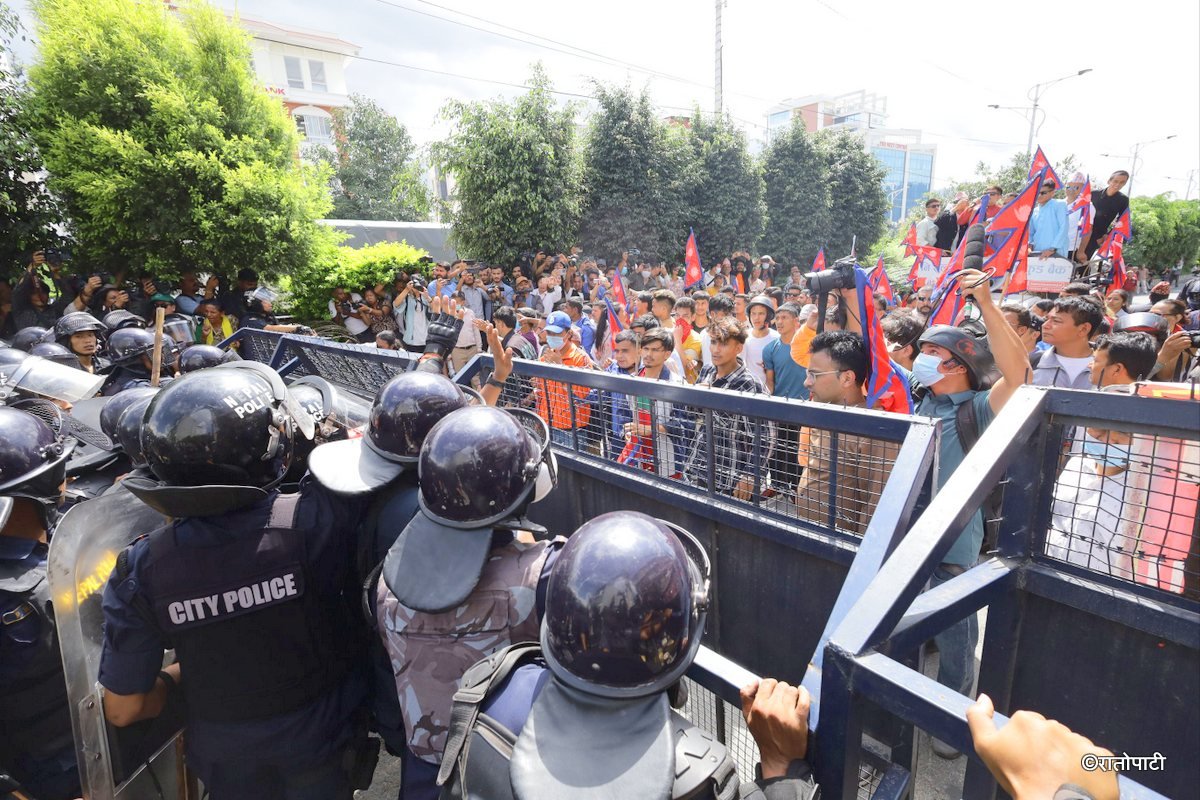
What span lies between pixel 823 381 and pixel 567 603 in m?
2.19

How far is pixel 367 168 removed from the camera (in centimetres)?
3931

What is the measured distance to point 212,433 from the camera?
1.90 m

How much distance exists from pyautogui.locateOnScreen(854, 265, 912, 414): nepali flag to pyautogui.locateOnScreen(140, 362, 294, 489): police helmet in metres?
2.59

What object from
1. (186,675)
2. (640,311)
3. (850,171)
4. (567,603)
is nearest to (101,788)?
(186,675)

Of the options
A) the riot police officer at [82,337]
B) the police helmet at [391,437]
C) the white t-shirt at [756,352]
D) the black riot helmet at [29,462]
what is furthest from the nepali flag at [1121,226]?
the riot police officer at [82,337]

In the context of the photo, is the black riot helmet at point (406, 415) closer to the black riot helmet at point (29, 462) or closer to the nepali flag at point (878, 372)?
the black riot helmet at point (29, 462)

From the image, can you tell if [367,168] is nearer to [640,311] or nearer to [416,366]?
[640,311]

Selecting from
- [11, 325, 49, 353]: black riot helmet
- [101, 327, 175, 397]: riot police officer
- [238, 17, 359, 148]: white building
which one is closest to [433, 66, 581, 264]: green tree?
[11, 325, 49, 353]: black riot helmet

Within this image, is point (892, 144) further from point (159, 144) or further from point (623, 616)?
point (623, 616)

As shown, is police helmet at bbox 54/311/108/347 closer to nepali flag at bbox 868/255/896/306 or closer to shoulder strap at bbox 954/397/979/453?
shoulder strap at bbox 954/397/979/453

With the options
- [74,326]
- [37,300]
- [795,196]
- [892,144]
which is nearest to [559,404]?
[74,326]

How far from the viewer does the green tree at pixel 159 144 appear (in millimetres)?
9688

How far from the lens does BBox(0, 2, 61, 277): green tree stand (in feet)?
30.2

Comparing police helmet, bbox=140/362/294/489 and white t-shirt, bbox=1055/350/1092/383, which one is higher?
police helmet, bbox=140/362/294/489
